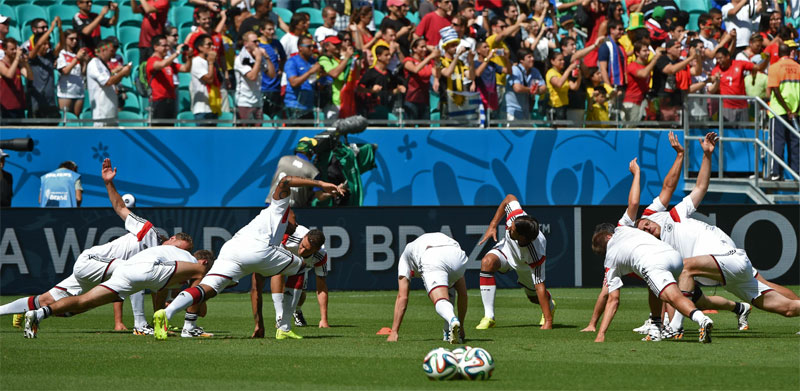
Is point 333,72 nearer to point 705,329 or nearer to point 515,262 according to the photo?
point 515,262

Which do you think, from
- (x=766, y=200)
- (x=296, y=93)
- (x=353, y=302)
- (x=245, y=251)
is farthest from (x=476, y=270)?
(x=245, y=251)

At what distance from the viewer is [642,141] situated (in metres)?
22.9

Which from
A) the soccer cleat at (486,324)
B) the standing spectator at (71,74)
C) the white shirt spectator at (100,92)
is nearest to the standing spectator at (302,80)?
the white shirt spectator at (100,92)

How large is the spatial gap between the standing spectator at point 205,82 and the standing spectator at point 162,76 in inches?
10.0

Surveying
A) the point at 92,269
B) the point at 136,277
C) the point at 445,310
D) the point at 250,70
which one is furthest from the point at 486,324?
the point at 250,70

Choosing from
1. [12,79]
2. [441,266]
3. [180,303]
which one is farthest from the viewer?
[12,79]

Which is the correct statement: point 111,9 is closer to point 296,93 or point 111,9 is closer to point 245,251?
point 296,93

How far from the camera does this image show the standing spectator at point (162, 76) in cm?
2001

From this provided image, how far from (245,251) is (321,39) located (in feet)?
34.8

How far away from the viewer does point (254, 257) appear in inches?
474

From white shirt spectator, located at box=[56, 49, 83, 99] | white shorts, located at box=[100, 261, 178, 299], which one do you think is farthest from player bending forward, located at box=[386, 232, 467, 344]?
white shirt spectator, located at box=[56, 49, 83, 99]

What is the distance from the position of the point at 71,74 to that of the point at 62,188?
2.00 m

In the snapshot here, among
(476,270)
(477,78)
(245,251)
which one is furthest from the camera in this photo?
(477,78)

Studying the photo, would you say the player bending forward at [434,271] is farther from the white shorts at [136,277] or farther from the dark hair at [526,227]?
the white shorts at [136,277]
